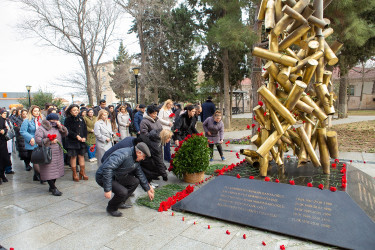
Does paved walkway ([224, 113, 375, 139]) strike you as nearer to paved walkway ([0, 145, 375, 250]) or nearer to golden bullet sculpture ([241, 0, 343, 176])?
golden bullet sculpture ([241, 0, 343, 176])

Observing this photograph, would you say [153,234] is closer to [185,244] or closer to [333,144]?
[185,244]

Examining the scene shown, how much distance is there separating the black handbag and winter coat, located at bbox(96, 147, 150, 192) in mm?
1633

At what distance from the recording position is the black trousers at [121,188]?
159 inches

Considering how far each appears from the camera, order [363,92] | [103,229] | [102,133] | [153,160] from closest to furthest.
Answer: [103,229] < [153,160] < [102,133] < [363,92]

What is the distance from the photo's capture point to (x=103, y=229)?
368 centimetres

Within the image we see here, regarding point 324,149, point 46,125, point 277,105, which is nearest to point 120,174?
point 46,125

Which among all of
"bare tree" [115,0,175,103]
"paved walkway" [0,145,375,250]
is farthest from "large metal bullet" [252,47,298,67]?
"bare tree" [115,0,175,103]

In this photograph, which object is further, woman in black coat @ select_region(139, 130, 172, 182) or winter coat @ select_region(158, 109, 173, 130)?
winter coat @ select_region(158, 109, 173, 130)

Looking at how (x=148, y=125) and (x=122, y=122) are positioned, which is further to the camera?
(x=122, y=122)

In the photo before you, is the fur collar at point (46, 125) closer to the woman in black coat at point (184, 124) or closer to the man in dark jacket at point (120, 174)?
the man in dark jacket at point (120, 174)

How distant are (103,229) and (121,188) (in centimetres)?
63

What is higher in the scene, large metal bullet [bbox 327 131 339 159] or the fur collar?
the fur collar

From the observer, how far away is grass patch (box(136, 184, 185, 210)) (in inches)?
177

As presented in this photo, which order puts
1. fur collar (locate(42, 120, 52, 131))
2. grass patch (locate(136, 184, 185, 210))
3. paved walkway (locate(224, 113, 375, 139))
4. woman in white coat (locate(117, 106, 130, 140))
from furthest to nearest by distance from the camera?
1. paved walkway (locate(224, 113, 375, 139))
2. woman in white coat (locate(117, 106, 130, 140))
3. fur collar (locate(42, 120, 52, 131))
4. grass patch (locate(136, 184, 185, 210))
